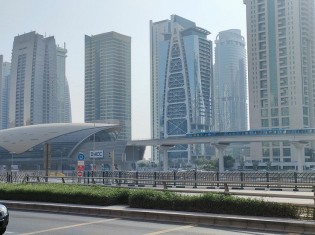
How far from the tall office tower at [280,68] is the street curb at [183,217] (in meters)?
129

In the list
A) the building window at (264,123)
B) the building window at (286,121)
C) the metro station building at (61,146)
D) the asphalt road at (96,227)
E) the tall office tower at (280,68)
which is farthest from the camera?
the building window at (264,123)

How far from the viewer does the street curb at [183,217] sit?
11898 mm

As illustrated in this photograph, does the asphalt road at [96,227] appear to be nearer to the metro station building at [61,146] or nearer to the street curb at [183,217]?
the street curb at [183,217]

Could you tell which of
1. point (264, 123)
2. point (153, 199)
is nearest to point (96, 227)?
point (153, 199)

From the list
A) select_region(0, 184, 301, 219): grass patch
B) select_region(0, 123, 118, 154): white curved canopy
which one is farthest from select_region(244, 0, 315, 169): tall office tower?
select_region(0, 184, 301, 219): grass patch

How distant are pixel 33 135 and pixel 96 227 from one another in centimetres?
13705

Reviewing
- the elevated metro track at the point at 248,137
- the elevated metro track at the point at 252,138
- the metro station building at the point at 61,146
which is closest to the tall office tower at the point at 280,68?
the metro station building at the point at 61,146

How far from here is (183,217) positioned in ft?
45.9

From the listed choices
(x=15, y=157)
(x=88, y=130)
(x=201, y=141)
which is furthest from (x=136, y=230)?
(x=15, y=157)

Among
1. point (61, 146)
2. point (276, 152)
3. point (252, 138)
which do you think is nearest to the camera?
point (252, 138)

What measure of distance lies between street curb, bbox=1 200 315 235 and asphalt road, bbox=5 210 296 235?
18.2 inches

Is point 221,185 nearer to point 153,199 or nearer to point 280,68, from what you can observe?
point 153,199

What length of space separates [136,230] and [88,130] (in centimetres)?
13410

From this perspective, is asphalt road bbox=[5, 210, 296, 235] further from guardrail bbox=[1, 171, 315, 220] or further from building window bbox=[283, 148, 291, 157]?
building window bbox=[283, 148, 291, 157]
